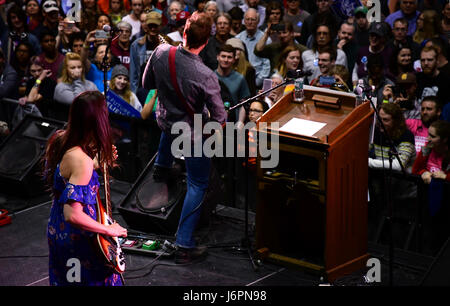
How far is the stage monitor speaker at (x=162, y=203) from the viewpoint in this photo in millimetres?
6141

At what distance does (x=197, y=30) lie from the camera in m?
5.42

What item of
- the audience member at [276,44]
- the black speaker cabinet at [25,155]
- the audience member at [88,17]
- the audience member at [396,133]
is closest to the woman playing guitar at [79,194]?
the audience member at [396,133]

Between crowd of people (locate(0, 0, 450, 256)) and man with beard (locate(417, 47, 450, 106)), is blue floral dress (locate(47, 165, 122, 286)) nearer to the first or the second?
crowd of people (locate(0, 0, 450, 256))

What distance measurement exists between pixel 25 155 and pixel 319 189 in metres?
3.39

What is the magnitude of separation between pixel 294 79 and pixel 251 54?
3.55 meters

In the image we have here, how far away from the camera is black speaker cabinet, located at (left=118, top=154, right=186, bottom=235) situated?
6.14 meters

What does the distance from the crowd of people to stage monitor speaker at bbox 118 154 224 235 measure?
105 cm

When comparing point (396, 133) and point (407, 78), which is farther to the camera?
point (407, 78)

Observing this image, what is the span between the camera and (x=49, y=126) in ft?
24.4

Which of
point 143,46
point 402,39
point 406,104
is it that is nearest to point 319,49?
point 402,39

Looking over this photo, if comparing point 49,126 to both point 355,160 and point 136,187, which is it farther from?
Answer: point 355,160

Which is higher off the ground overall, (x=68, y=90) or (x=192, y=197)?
(x=68, y=90)

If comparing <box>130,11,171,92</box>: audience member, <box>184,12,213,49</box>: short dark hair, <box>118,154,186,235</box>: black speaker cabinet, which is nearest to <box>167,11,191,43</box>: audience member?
<box>130,11,171,92</box>: audience member

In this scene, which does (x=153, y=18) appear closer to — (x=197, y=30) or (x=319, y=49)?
(x=319, y=49)
